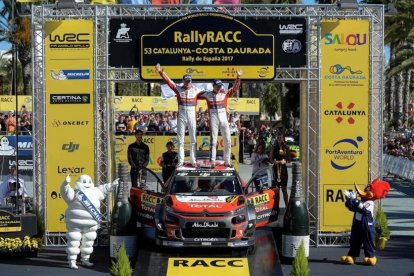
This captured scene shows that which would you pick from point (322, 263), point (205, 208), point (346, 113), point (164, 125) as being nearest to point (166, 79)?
point (205, 208)

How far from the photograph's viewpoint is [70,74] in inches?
620

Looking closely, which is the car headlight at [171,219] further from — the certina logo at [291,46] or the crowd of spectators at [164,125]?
the crowd of spectators at [164,125]

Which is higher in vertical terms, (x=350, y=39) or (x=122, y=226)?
(x=350, y=39)

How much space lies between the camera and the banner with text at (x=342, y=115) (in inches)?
621

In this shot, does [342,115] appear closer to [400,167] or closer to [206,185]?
[206,185]

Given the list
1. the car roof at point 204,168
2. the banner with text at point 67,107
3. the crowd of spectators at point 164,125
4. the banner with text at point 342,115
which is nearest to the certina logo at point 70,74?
the banner with text at point 67,107

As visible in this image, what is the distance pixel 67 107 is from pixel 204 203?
4.18m

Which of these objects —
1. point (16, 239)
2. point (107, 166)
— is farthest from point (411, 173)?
point (16, 239)

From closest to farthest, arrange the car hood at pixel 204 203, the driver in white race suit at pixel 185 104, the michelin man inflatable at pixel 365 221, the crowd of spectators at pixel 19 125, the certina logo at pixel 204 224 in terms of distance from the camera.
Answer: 1. the certina logo at pixel 204 224
2. the car hood at pixel 204 203
3. the michelin man inflatable at pixel 365 221
4. the driver in white race suit at pixel 185 104
5. the crowd of spectators at pixel 19 125

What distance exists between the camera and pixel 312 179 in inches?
637

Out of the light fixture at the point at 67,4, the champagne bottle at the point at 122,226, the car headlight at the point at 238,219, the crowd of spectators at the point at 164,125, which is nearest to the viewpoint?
the car headlight at the point at 238,219

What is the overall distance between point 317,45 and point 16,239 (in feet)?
24.4

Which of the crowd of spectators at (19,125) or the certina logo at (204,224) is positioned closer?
the certina logo at (204,224)

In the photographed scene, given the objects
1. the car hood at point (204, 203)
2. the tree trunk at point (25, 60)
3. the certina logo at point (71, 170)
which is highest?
the tree trunk at point (25, 60)
